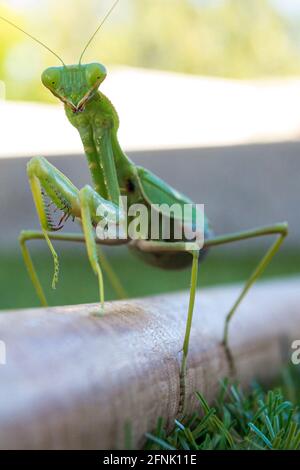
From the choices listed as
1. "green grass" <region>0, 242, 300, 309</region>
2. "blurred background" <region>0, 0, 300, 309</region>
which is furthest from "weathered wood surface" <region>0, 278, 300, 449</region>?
"green grass" <region>0, 242, 300, 309</region>

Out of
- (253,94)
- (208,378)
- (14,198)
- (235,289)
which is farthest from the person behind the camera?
(253,94)

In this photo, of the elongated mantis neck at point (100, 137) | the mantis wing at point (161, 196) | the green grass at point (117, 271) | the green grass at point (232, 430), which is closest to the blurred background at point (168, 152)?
the green grass at point (117, 271)

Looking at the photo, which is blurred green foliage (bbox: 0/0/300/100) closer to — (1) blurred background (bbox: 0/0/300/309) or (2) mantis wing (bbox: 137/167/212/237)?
(1) blurred background (bbox: 0/0/300/309)

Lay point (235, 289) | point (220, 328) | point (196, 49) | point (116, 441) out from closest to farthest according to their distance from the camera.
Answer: point (116, 441) < point (220, 328) < point (235, 289) < point (196, 49)

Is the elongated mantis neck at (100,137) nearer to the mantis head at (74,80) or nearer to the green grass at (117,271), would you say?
the mantis head at (74,80)

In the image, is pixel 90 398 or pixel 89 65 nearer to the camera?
pixel 90 398

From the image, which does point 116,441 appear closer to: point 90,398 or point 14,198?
point 90,398

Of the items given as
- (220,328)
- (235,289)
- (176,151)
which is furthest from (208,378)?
(176,151)
